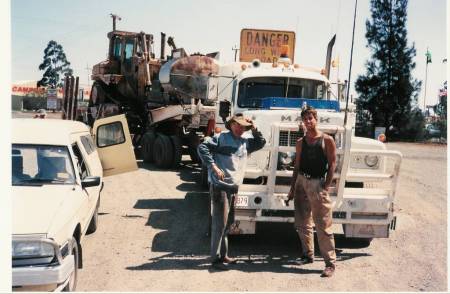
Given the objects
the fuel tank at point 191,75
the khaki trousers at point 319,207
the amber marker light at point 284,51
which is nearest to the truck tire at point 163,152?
the fuel tank at point 191,75

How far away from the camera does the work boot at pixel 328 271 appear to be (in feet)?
19.1

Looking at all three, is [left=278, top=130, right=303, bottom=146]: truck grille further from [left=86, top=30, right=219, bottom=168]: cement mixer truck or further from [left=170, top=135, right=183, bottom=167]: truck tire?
[left=170, top=135, right=183, bottom=167]: truck tire

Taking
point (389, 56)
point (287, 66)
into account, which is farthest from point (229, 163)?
point (389, 56)

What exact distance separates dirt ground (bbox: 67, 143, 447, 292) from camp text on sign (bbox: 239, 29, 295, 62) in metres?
3.46

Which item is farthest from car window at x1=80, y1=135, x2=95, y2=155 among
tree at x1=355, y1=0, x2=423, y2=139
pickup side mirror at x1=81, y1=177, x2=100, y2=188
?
tree at x1=355, y1=0, x2=423, y2=139

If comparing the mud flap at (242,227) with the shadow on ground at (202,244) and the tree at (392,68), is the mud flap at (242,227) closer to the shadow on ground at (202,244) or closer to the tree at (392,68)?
the shadow on ground at (202,244)

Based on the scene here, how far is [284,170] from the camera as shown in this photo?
6648 millimetres

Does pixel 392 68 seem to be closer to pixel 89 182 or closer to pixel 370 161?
pixel 370 161

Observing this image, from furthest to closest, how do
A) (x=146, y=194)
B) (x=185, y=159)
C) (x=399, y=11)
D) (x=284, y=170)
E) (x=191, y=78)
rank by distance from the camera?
(x=399, y=11) < (x=185, y=159) < (x=191, y=78) < (x=146, y=194) < (x=284, y=170)

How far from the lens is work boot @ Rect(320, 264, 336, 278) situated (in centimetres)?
583

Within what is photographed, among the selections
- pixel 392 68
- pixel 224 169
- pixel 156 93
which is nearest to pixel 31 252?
pixel 224 169

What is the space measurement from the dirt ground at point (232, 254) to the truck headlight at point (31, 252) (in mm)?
1189

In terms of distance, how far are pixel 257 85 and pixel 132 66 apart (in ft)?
34.4

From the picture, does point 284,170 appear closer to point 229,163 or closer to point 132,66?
point 229,163
